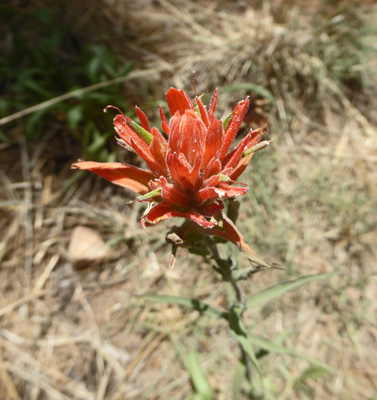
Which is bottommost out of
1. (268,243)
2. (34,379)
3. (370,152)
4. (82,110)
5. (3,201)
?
(34,379)

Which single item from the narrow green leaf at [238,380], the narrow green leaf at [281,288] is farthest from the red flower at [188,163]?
the narrow green leaf at [238,380]

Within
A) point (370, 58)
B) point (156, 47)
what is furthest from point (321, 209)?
point (156, 47)

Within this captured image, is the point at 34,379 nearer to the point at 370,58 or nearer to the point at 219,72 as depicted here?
the point at 219,72

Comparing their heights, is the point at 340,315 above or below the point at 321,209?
below

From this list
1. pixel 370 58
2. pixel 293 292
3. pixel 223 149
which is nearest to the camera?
pixel 223 149

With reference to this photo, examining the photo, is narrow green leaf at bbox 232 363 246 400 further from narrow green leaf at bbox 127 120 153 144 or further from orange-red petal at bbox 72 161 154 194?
narrow green leaf at bbox 127 120 153 144

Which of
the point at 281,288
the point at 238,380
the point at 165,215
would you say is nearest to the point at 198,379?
the point at 238,380

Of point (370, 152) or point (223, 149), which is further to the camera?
point (370, 152)

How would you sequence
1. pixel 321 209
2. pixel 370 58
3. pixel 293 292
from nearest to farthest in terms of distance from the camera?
pixel 293 292 → pixel 321 209 → pixel 370 58
